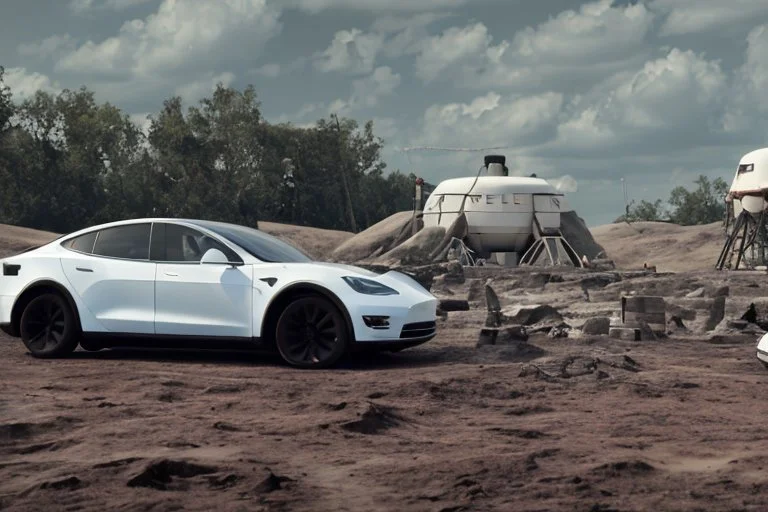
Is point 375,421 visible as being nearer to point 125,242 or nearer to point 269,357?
point 269,357

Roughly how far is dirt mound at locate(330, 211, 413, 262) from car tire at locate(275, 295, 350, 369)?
31887mm

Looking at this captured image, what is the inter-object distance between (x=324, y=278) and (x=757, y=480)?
6179mm

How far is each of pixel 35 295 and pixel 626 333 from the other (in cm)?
700

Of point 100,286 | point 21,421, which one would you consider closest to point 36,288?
point 100,286

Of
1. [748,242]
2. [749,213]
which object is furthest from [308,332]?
[748,242]

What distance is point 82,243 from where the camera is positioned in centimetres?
1294

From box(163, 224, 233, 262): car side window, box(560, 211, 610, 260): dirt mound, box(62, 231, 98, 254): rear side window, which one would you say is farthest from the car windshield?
box(560, 211, 610, 260): dirt mound

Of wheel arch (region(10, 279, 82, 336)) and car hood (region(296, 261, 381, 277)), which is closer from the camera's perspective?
car hood (region(296, 261, 381, 277))

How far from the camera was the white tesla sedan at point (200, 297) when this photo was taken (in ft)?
38.7

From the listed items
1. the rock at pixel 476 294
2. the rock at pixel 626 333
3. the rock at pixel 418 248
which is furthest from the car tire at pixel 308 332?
the rock at pixel 418 248

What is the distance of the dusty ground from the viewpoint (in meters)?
5.89

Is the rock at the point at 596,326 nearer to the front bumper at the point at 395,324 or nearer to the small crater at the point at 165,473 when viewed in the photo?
the front bumper at the point at 395,324

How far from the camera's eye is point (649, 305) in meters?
16.3

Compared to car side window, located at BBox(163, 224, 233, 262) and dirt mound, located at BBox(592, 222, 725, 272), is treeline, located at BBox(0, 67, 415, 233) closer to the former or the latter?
dirt mound, located at BBox(592, 222, 725, 272)
